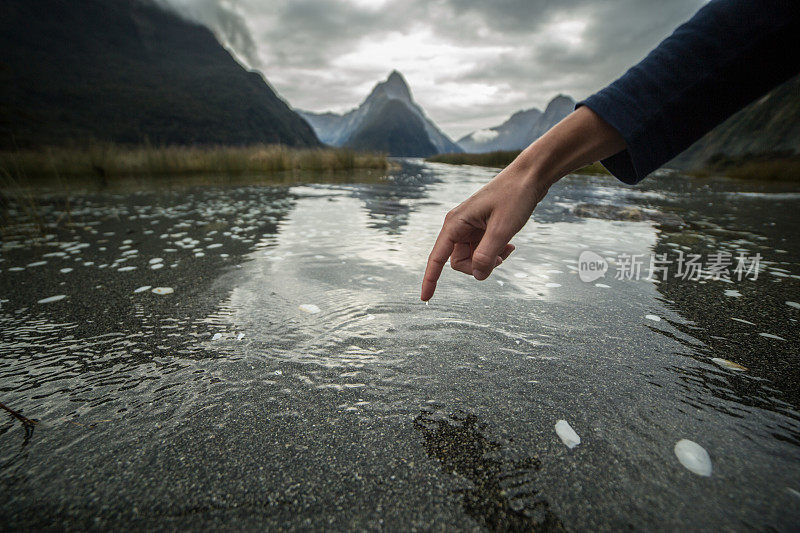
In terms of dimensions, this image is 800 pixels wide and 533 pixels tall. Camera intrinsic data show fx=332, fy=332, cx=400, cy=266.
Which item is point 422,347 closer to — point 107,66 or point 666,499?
point 666,499

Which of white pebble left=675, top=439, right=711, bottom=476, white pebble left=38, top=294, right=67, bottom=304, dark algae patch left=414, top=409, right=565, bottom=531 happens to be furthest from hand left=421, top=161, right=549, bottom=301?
white pebble left=38, top=294, right=67, bottom=304

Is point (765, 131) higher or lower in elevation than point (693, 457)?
higher

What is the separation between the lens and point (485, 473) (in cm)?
137

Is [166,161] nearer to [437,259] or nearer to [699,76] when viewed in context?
[437,259]

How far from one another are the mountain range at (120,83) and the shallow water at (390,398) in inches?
2519

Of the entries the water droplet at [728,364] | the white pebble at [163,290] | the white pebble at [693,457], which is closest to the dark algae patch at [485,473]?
the white pebble at [693,457]

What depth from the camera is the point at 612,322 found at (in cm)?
274

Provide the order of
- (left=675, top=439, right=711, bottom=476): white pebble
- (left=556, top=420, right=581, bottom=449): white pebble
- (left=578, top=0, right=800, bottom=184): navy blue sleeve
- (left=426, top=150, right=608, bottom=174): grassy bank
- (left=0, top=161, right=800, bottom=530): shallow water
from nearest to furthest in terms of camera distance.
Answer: (left=578, top=0, right=800, bottom=184): navy blue sleeve, (left=0, top=161, right=800, bottom=530): shallow water, (left=675, top=439, right=711, bottom=476): white pebble, (left=556, top=420, right=581, bottom=449): white pebble, (left=426, top=150, right=608, bottom=174): grassy bank

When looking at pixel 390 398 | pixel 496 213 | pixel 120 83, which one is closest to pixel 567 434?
pixel 390 398

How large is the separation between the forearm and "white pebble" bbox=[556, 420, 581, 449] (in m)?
1.15

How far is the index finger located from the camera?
1.46 meters

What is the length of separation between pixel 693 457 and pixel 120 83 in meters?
134

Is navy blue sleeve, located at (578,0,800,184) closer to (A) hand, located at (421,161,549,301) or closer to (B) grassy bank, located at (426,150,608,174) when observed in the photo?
(A) hand, located at (421,161,549,301)

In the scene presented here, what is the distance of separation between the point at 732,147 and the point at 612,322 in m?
119
